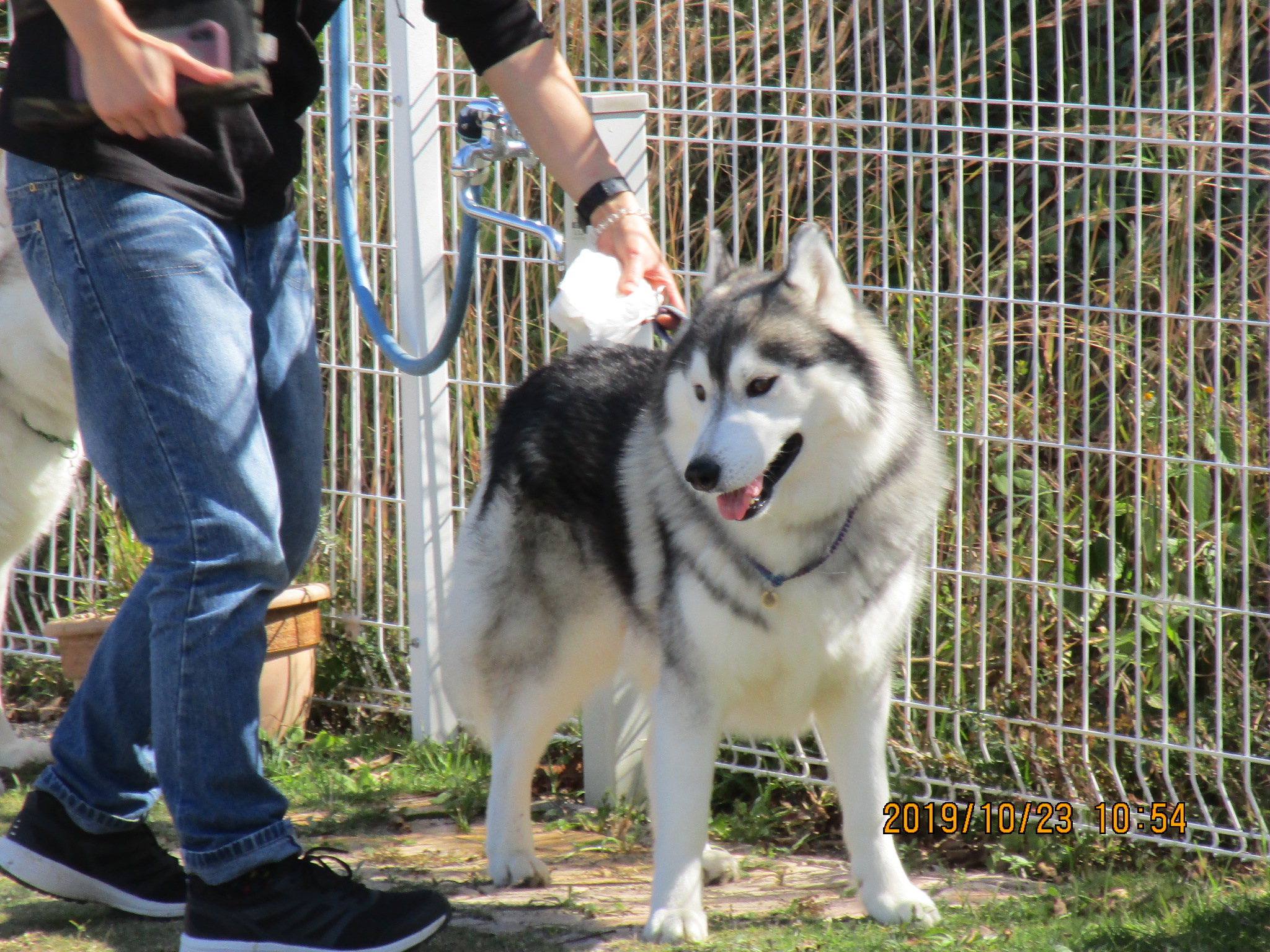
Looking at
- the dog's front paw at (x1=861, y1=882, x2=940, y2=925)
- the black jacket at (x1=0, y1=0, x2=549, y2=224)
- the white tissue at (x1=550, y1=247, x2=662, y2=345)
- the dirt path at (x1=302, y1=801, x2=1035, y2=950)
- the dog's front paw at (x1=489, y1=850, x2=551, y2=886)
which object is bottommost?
the dirt path at (x1=302, y1=801, x2=1035, y2=950)

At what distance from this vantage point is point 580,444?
2.82 m

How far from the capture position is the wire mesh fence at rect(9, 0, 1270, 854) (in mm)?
2840

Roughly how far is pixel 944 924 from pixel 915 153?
1664mm

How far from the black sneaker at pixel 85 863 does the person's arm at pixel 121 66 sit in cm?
135

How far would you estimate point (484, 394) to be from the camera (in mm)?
3754

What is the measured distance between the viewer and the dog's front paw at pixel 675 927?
2.43 metres

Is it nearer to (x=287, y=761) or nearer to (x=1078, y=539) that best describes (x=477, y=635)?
(x=287, y=761)

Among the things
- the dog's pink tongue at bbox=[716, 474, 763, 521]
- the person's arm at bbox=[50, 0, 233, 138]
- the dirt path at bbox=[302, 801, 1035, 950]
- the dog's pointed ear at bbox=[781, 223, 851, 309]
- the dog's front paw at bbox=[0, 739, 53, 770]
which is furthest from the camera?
the dog's front paw at bbox=[0, 739, 53, 770]

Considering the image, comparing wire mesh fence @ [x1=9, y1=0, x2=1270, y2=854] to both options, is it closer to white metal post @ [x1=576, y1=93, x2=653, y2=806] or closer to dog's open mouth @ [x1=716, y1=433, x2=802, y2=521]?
white metal post @ [x1=576, y1=93, x2=653, y2=806]

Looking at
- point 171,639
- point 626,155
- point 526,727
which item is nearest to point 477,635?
point 526,727

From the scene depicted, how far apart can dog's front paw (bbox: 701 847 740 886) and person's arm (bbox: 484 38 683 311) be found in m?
1.33

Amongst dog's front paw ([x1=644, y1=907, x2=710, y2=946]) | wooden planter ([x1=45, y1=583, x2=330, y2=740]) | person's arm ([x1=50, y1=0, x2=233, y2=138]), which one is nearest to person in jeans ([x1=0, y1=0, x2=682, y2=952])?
person's arm ([x1=50, y1=0, x2=233, y2=138])

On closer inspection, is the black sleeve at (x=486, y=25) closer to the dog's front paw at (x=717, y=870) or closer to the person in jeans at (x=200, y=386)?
the person in jeans at (x=200, y=386)
